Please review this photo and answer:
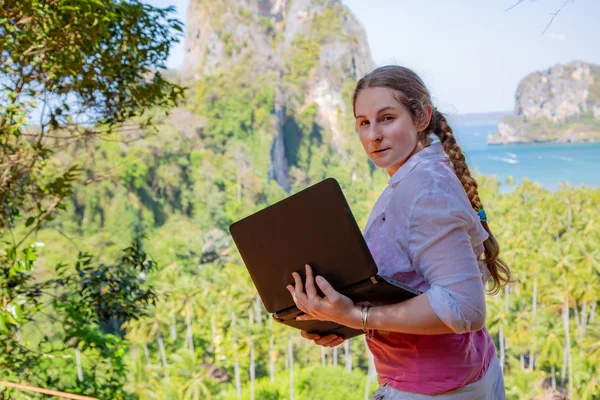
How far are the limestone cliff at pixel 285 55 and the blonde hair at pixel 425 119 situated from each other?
43.3 m

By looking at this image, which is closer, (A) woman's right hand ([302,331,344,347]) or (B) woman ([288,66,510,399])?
(B) woman ([288,66,510,399])

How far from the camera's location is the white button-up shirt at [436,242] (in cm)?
77

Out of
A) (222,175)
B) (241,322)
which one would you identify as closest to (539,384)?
(241,322)

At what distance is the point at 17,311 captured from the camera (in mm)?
1968

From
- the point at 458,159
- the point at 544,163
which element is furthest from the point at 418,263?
the point at 544,163

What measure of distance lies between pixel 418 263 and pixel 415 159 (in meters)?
0.14

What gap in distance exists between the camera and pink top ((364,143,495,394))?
0.78 meters

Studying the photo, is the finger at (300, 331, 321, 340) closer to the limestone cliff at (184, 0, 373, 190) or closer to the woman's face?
the woman's face

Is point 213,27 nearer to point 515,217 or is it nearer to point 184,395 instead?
point 515,217

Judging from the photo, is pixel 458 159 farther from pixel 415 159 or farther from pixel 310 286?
pixel 310 286

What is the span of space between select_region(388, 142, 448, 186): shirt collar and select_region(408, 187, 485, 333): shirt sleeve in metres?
Result: 0.07

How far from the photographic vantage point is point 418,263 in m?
0.80

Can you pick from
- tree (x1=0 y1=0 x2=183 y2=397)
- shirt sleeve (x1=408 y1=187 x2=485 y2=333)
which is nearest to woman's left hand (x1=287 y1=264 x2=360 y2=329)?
shirt sleeve (x1=408 y1=187 x2=485 y2=333)

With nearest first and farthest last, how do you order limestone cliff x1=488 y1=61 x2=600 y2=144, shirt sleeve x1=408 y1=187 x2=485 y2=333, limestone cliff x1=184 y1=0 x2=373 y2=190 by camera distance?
shirt sleeve x1=408 y1=187 x2=485 y2=333 → limestone cliff x1=184 y1=0 x2=373 y2=190 → limestone cliff x1=488 y1=61 x2=600 y2=144
